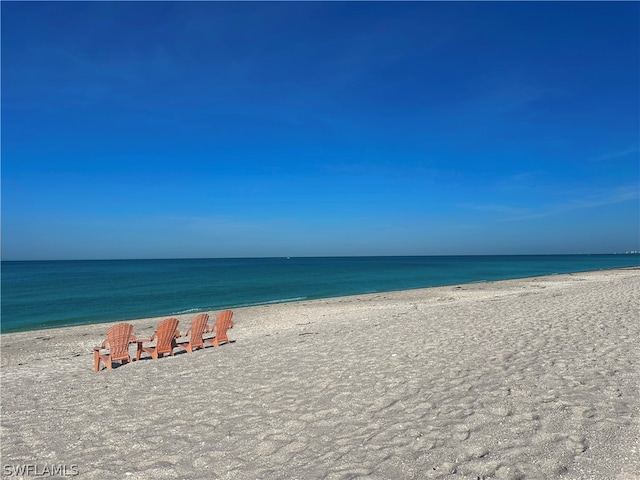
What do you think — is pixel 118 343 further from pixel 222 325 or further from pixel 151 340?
pixel 222 325

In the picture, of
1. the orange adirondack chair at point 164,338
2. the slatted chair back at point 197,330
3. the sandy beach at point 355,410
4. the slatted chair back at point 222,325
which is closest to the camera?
the sandy beach at point 355,410

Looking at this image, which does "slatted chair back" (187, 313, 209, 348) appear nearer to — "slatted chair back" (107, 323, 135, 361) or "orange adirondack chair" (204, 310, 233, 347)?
"orange adirondack chair" (204, 310, 233, 347)

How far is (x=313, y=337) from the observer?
10.4 m

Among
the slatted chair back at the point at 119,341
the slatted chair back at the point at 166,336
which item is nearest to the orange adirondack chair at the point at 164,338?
the slatted chair back at the point at 166,336

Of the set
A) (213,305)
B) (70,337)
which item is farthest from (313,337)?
(213,305)

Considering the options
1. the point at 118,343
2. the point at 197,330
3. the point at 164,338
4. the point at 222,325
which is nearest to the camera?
the point at 118,343

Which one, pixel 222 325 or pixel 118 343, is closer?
pixel 118 343

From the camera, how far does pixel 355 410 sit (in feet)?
17.0

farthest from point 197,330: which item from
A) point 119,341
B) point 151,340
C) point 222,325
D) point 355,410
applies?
point 355,410

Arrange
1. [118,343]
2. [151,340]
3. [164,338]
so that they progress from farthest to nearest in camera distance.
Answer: [164,338]
[151,340]
[118,343]

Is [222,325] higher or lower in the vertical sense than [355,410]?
higher

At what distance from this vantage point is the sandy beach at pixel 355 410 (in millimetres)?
3844

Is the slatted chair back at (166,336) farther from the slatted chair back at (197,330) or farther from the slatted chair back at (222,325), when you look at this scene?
the slatted chair back at (222,325)

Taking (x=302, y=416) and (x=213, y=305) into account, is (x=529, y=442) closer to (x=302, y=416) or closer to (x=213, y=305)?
(x=302, y=416)
